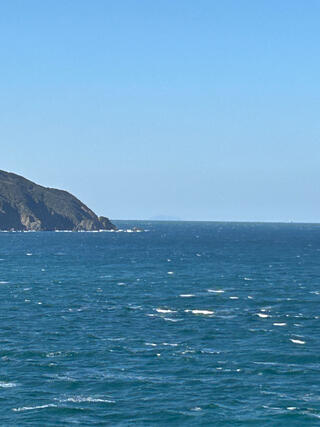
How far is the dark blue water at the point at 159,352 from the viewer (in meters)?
40.0

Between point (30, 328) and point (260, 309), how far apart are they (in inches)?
1278

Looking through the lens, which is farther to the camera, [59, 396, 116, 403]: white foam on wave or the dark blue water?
[59, 396, 116, 403]: white foam on wave

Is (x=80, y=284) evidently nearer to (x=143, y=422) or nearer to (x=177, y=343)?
(x=177, y=343)

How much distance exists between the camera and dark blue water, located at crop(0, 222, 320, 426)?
131 ft

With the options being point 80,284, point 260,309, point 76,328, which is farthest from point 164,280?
point 76,328

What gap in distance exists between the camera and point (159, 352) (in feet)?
180

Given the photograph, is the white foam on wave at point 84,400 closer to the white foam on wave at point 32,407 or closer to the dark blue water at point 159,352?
the dark blue water at point 159,352

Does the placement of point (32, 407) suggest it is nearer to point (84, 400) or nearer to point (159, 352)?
point (84, 400)

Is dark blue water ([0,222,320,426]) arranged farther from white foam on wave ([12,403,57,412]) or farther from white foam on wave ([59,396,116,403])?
white foam on wave ([59,396,116,403])

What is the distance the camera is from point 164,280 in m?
114

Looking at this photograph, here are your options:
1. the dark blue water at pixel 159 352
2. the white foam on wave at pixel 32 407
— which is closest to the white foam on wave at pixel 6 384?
the dark blue water at pixel 159 352

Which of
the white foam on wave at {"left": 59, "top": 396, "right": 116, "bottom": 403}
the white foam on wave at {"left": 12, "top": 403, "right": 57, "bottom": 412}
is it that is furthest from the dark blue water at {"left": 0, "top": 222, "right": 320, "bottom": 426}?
the white foam on wave at {"left": 59, "top": 396, "right": 116, "bottom": 403}

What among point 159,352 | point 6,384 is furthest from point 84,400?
point 159,352

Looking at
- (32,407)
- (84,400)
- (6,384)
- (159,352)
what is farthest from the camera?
(159,352)
